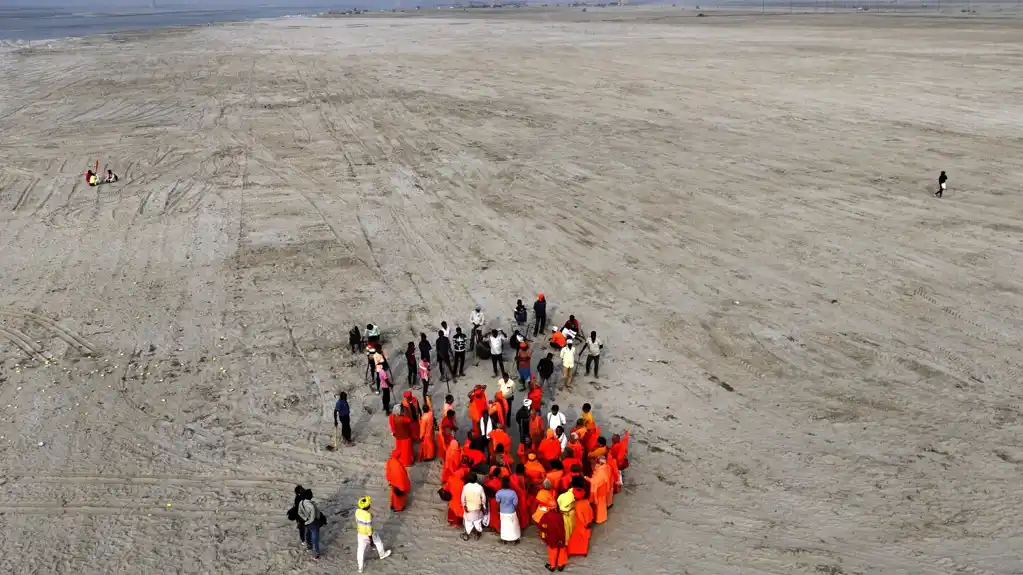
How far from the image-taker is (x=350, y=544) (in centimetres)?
1029

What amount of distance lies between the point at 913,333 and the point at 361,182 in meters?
19.9

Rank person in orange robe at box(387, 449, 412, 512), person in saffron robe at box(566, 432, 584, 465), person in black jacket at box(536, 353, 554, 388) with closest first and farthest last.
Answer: person in orange robe at box(387, 449, 412, 512) → person in saffron robe at box(566, 432, 584, 465) → person in black jacket at box(536, 353, 554, 388)

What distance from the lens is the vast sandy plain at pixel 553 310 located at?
10.6 meters

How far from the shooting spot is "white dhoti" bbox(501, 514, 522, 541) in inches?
390

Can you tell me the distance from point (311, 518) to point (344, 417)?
2.65 meters

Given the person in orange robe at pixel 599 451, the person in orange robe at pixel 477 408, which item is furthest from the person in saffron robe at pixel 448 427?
the person in orange robe at pixel 599 451

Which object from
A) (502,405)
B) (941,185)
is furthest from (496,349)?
(941,185)

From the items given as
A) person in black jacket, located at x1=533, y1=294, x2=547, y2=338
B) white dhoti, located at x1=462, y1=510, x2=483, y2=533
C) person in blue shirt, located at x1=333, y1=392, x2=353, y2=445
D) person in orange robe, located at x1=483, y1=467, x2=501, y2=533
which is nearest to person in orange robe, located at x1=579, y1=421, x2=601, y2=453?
person in orange robe, located at x1=483, y1=467, x2=501, y2=533

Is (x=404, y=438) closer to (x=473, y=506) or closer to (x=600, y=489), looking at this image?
(x=473, y=506)

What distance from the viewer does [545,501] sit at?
9.60 metres

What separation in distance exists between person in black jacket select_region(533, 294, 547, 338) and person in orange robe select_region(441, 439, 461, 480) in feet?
17.5

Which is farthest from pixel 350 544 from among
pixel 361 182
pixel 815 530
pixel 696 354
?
pixel 361 182

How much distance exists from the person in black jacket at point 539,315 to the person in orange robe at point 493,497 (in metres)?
5.89

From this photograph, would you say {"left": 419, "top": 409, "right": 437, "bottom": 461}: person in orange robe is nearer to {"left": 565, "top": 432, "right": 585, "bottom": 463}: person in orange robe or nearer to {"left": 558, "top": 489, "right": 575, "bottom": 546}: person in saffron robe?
{"left": 565, "top": 432, "right": 585, "bottom": 463}: person in orange robe
